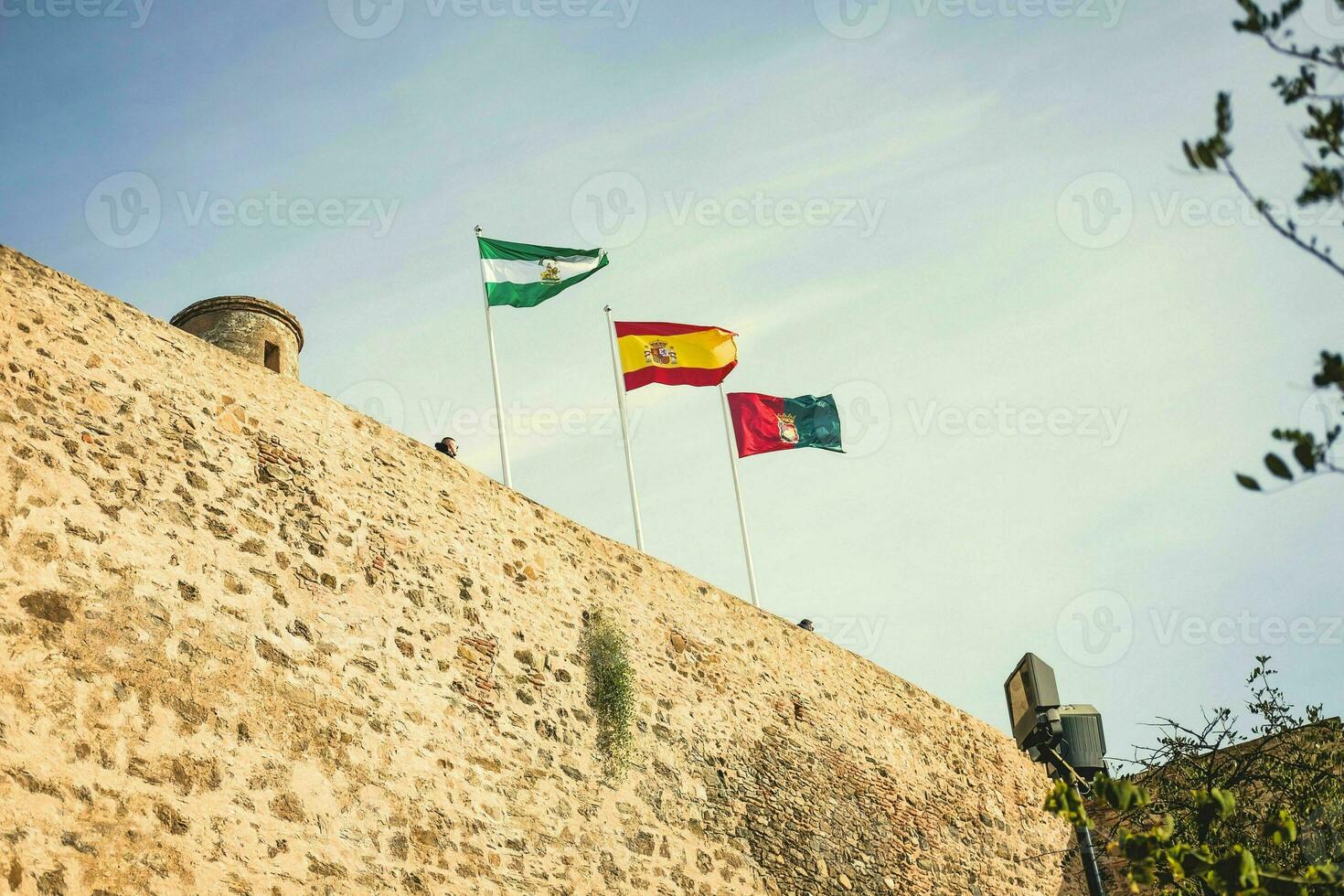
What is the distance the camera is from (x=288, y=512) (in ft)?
28.5

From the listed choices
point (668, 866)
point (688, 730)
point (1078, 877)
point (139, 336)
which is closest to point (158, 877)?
point (139, 336)

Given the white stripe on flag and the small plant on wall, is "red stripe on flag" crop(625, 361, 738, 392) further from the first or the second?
the small plant on wall

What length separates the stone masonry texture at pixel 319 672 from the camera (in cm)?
700

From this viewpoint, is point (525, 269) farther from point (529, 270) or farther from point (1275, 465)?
point (1275, 465)

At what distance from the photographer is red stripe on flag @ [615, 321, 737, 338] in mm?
14102

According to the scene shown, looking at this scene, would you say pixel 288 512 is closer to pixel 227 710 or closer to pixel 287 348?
pixel 227 710

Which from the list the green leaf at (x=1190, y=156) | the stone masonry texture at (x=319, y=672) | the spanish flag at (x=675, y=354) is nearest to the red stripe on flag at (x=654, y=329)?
the spanish flag at (x=675, y=354)

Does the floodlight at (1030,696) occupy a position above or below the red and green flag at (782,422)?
below

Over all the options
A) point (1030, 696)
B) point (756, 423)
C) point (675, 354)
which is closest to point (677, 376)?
point (675, 354)

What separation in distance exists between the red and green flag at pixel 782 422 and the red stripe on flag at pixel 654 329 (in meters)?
0.98

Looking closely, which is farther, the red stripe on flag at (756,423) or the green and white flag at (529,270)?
the red stripe on flag at (756,423)

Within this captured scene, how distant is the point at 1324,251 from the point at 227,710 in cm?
600

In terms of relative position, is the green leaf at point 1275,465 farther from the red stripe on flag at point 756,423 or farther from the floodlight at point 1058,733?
the red stripe on flag at point 756,423

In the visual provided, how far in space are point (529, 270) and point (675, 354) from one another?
6.48 ft
